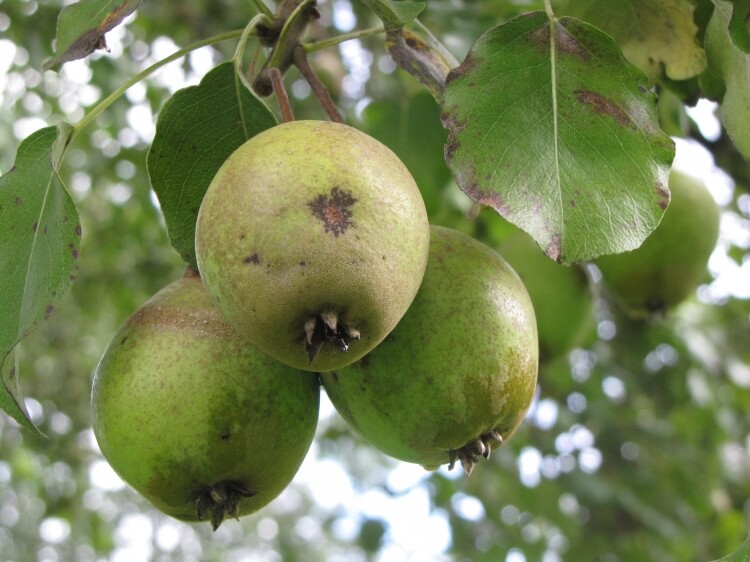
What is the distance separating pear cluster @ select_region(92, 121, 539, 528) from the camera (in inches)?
40.0

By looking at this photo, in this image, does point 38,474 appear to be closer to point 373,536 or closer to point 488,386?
point 373,536

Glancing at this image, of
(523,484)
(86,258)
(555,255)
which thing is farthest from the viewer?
(86,258)

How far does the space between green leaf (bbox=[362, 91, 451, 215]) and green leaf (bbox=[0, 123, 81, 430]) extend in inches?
34.3

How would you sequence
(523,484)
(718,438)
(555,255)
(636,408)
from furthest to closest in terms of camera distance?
(636,408)
(718,438)
(523,484)
(555,255)

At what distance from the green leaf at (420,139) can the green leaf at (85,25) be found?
2.69ft

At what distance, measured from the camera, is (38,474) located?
21.4ft

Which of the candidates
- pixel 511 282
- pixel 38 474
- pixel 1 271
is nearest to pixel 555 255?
pixel 511 282

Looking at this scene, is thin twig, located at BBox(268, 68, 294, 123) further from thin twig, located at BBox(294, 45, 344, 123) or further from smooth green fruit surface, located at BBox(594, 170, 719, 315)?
smooth green fruit surface, located at BBox(594, 170, 719, 315)

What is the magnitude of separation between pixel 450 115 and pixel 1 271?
724 millimetres

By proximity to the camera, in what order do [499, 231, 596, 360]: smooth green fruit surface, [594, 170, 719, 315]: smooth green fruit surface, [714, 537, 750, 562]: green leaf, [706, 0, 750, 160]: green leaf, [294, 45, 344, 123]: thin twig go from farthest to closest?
1. [499, 231, 596, 360]: smooth green fruit surface
2. [594, 170, 719, 315]: smooth green fruit surface
3. [294, 45, 344, 123]: thin twig
4. [706, 0, 750, 160]: green leaf
5. [714, 537, 750, 562]: green leaf

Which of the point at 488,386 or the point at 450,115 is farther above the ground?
the point at 450,115

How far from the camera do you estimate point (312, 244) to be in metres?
0.99

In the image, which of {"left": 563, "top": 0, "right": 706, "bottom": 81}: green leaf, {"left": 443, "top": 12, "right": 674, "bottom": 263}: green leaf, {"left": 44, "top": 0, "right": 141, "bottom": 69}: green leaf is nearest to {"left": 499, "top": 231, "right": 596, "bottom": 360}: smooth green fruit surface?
{"left": 563, "top": 0, "right": 706, "bottom": 81}: green leaf

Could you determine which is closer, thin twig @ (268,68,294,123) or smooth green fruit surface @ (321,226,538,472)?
smooth green fruit surface @ (321,226,538,472)
